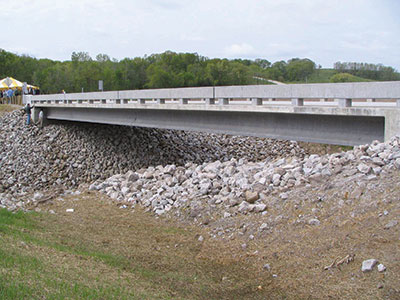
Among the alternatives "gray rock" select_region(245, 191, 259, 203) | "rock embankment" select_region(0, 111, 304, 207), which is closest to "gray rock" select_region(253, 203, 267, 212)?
"gray rock" select_region(245, 191, 259, 203)

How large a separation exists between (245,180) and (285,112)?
8.40 feet

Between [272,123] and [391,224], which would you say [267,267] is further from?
[272,123]

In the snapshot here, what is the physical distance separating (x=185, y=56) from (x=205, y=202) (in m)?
63.4

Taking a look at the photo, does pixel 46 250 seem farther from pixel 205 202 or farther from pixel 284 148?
pixel 284 148

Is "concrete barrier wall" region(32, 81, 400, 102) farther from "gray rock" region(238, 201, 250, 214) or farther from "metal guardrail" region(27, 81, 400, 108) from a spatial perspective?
"gray rock" region(238, 201, 250, 214)

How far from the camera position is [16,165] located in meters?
23.8

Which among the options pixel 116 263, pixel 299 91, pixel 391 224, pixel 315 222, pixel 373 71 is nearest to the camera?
pixel 391 224

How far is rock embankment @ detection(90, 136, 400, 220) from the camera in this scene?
34.1 feet

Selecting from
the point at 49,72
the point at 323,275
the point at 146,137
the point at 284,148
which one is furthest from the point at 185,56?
the point at 323,275

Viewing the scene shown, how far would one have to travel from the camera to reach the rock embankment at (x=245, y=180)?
10.4 m

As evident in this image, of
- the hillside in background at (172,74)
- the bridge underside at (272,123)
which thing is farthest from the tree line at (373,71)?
the bridge underside at (272,123)

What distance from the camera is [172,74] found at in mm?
64812

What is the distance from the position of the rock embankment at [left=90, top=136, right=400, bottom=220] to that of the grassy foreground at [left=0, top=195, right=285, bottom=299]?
112 centimetres

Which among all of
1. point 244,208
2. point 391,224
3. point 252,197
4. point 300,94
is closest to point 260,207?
point 244,208
